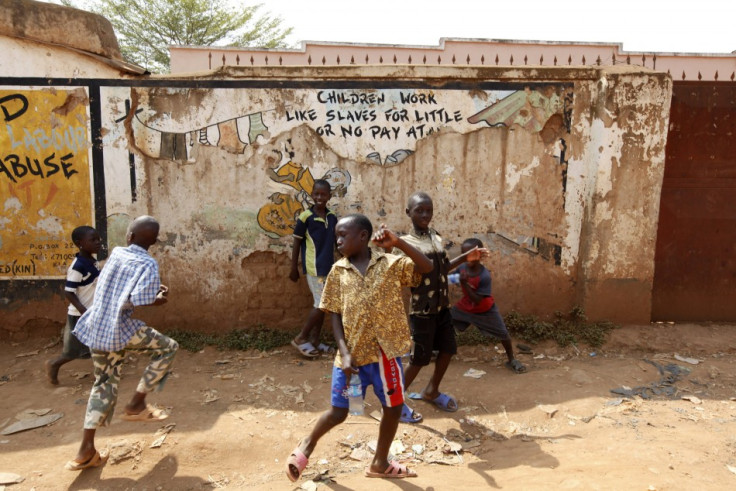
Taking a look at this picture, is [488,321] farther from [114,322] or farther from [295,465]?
[114,322]

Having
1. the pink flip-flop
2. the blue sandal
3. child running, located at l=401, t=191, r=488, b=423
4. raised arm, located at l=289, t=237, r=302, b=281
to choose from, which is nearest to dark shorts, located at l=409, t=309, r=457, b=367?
child running, located at l=401, t=191, r=488, b=423

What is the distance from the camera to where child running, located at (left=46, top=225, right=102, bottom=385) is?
385cm

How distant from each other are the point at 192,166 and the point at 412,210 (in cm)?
242

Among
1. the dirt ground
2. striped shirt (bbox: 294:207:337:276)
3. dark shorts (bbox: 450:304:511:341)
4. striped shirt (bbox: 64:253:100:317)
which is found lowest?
the dirt ground

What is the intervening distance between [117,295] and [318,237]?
6.32ft

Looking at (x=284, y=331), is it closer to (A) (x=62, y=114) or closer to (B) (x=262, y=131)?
(B) (x=262, y=131)

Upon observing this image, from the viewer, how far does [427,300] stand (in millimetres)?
3406

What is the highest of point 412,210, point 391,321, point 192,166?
point 192,166

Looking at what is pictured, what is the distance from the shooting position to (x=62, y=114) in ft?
15.4

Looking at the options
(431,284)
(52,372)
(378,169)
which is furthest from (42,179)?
(431,284)

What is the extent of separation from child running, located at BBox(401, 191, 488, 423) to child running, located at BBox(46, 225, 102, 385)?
7.66 feet

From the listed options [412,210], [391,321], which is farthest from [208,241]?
[391,321]

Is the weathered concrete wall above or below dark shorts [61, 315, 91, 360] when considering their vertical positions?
above

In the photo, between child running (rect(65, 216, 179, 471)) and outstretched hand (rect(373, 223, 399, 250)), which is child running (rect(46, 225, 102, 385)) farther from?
outstretched hand (rect(373, 223, 399, 250))
